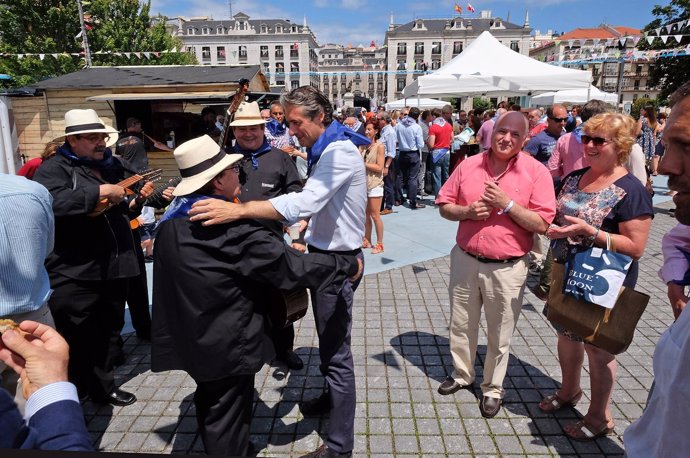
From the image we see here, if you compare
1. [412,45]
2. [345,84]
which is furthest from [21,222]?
[345,84]

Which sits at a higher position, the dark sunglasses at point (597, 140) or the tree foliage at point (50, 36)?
the tree foliage at point (50, 36)

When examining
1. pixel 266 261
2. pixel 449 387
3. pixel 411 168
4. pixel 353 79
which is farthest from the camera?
pixel 353 79

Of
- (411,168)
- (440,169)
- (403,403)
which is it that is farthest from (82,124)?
(440,169)

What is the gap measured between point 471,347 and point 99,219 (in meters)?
2.94

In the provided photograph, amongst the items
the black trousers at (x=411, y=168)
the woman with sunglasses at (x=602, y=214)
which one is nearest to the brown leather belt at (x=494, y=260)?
the woman with sunglasses at (x=602, y=214)

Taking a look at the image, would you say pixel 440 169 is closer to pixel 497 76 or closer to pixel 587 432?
pixel 497 76

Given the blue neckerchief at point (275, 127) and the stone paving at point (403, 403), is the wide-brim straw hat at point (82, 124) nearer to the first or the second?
the stone paving at point (403, 403)

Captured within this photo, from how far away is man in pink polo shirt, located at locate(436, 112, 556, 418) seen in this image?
9.25ft

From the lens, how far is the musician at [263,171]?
12.0ft

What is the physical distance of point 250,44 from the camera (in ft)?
333

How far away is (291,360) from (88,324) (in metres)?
1.59

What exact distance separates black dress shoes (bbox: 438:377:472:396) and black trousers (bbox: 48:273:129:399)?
2.52m

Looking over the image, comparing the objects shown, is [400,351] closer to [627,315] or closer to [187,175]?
[627,315]

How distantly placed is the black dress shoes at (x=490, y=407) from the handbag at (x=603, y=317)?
787 mm
